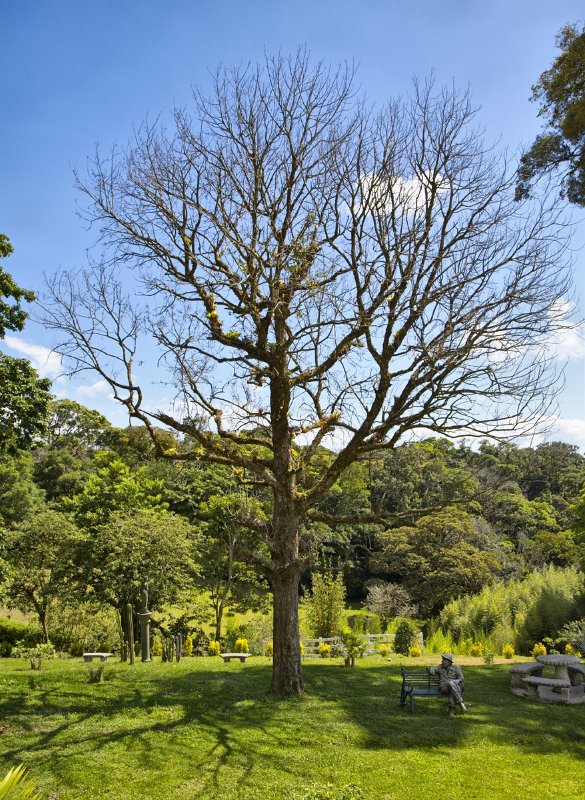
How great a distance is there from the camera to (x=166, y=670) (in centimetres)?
1121

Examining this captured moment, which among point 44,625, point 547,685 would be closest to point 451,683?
point 547,685

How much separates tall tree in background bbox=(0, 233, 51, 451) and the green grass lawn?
4175 millimetres

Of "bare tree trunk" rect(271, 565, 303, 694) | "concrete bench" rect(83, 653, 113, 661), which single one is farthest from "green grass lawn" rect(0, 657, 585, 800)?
"concrete bench" rect(83, 653, 113, 661)

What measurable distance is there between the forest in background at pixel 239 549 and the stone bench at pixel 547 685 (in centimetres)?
327

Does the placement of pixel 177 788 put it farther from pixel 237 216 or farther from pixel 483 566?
pixel 483 566

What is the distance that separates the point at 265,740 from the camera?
295 inches

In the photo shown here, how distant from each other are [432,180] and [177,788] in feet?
29.7

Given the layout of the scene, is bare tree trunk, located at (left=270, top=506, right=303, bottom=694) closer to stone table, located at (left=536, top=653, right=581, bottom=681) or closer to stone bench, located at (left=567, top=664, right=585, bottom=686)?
stone table, located at (left=536, top=653, right=581, bottom=681)

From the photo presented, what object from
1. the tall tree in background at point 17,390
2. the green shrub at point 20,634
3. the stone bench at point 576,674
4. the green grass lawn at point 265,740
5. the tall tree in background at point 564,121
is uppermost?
the tall tree in background at point 564,121

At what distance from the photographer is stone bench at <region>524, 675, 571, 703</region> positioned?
10.2 meters

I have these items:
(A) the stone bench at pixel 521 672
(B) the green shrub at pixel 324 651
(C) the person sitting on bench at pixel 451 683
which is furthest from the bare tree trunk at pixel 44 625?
(A) the stone bench at pixel 521 672

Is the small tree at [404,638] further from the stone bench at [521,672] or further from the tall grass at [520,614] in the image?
the stone bench at [521,672]

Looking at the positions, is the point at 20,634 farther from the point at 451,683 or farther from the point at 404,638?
the point at 451,683

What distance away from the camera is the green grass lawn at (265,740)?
618cm
